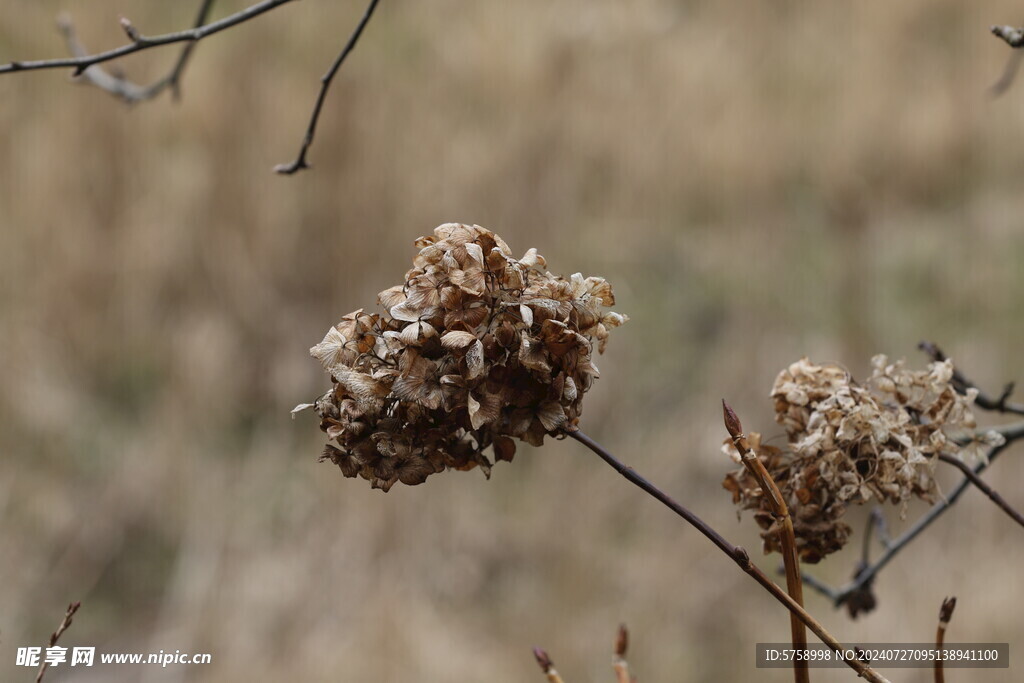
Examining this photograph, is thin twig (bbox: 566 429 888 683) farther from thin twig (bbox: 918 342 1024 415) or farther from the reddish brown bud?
thin twig (bbox: 918 342 1024 415)

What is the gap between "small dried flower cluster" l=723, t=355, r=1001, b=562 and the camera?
60 centimetres

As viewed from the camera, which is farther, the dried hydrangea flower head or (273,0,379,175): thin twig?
(273,0,379,175): thin twig

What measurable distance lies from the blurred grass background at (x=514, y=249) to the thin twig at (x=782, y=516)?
179 cm

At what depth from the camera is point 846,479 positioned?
602mm

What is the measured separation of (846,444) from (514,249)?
1.88 meters

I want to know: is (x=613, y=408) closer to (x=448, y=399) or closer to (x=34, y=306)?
(x=34, y=306)

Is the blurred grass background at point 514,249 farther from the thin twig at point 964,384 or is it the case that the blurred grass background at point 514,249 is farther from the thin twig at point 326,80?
the thin twig at point 326,80

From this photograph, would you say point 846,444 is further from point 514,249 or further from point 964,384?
point 514,249

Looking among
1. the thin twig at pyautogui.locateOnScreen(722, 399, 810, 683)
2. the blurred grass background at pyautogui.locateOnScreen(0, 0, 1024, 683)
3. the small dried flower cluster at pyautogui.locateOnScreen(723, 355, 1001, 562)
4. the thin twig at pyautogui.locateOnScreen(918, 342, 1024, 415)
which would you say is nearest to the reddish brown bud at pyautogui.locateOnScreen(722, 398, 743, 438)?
the thin twig at pyautogui.locateOnScreen(722, 399, 810, 683)

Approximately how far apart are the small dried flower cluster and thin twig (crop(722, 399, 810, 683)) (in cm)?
6

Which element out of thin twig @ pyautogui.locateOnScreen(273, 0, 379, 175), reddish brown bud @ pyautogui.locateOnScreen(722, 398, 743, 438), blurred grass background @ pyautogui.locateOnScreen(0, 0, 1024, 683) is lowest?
reddish brown bud @ pyautogui.locateOnScreen(722, 398, 743, 438)

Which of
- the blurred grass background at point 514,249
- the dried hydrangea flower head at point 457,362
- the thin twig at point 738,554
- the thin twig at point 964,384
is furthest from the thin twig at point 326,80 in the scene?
the blurred grass background at point 514,249

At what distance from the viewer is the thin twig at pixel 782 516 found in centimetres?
49

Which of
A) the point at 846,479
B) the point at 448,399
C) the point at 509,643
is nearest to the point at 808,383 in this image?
the point at 846,479
